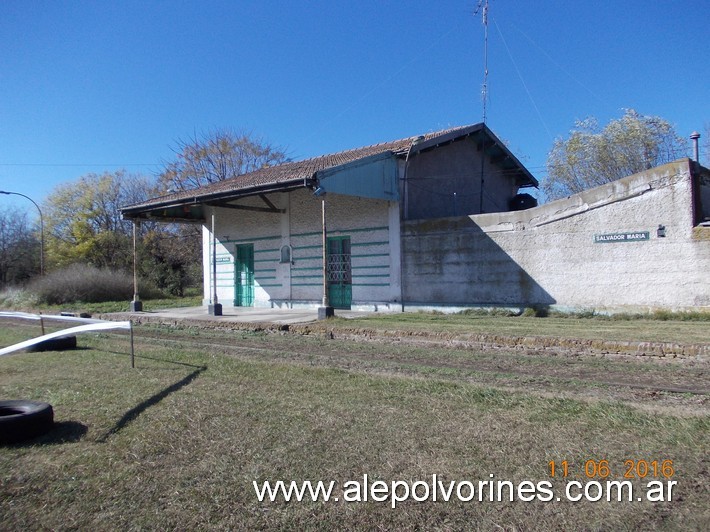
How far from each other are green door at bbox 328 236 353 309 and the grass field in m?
10.9

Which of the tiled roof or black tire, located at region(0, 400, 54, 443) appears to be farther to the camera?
the tiled roof

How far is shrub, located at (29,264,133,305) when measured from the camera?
89.2 feet

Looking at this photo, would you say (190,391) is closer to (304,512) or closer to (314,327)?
(304,512)

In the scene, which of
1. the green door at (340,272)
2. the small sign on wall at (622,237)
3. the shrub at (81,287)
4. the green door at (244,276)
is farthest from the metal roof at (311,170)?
the shrub at (81,287)

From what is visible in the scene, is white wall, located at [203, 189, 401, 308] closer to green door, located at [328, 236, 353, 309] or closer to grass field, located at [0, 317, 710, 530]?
green door, located at [328, 236, 353, 309]

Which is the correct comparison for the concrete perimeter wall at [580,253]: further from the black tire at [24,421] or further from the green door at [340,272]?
the black tire at [24,421]

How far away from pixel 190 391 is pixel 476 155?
18115 mm

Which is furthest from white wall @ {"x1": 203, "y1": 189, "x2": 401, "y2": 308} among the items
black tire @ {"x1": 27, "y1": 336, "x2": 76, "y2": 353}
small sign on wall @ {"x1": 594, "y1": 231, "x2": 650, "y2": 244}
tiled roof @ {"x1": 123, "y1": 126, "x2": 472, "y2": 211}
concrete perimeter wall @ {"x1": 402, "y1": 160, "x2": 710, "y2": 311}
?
black tire @ {"x1": 27, "y1": 336, "x2": 76, "y2": 353}

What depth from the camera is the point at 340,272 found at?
1948cm

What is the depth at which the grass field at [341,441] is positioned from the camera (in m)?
3.51

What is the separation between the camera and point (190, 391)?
6.71 meters

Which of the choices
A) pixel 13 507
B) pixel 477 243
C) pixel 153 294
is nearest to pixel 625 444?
pixel 13 507

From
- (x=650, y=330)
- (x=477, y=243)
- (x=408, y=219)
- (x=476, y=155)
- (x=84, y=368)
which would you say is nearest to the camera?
(x=84, y=368)

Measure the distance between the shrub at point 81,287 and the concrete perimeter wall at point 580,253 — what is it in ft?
58.2
